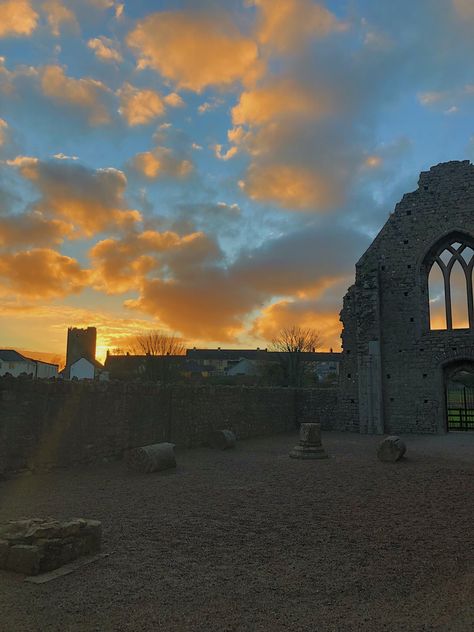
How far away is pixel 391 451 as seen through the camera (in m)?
12.4

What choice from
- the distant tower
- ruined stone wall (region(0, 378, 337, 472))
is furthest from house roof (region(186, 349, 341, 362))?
ruined stone wall (region(0, 378, 337, 472))

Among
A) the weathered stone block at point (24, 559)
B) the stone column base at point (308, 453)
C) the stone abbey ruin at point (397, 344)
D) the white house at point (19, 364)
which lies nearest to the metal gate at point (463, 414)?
the stone abbey ruin at point (397, 344)

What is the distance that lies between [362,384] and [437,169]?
31.3 feet

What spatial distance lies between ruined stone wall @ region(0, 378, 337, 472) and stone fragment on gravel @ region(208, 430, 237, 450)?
479 mm

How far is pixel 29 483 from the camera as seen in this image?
8.94m

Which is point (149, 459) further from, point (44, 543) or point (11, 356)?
point (11, 356)

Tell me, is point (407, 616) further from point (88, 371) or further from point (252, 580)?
point (88, 371)

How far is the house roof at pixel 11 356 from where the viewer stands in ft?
213

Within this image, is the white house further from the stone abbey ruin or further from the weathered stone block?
the weathered stone block

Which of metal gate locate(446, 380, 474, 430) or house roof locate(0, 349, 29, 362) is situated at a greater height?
house roof locate(0, 349, 29, 362)

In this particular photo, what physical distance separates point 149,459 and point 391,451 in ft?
19.8

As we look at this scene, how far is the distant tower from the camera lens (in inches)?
2997

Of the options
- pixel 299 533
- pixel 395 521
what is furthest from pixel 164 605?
pixel 395 521

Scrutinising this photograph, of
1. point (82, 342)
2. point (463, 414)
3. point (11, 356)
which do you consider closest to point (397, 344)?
point (463, 414)
